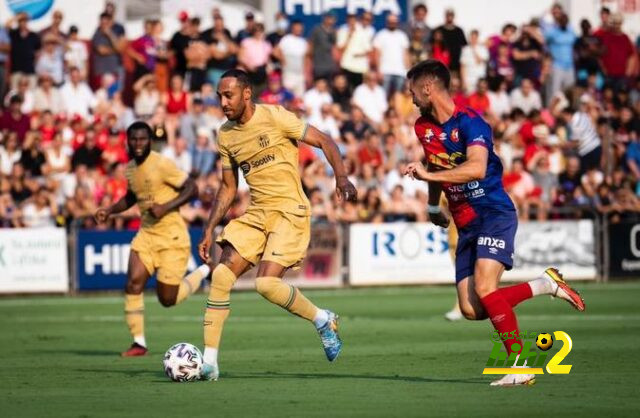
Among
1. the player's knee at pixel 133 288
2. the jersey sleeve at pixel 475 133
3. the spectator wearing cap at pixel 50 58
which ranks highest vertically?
the spectator wearing cap at pixel 50 58

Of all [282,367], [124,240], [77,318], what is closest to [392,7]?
[124,240]

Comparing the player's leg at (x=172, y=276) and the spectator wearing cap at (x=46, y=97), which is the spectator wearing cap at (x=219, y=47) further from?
the player's leg at (x=172, y=276)

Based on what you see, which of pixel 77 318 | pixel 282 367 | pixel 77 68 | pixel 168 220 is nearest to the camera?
pixel 282 367

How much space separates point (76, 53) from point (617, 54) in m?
12.6

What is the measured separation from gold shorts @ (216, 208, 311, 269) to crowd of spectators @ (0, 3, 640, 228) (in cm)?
1367

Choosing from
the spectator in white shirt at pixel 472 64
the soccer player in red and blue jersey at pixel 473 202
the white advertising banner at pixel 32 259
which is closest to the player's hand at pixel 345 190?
the soccer player in red and blue jersey at pixel 473 202

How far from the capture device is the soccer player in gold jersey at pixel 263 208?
12.9 meters

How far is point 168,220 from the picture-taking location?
17.2m

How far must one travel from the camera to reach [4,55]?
1164 inches

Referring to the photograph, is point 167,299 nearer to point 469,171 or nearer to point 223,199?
point 223,199

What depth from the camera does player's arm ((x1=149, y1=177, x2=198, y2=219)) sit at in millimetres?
16672

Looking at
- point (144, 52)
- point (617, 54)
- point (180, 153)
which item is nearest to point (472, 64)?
point (617, 54)

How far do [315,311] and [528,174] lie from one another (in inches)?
683

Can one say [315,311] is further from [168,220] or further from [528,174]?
[528,174]
